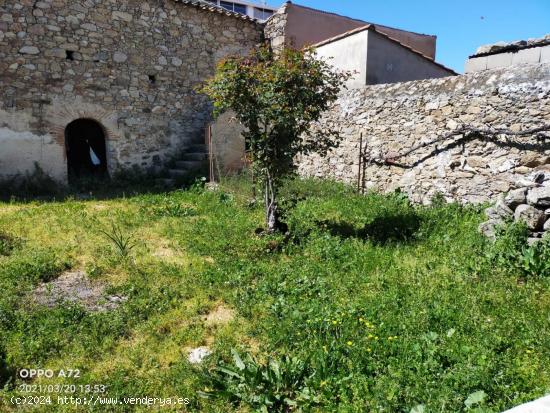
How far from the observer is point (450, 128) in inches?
253

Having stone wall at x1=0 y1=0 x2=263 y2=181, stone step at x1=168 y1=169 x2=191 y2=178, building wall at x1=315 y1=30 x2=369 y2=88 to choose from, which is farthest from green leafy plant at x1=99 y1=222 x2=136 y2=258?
building wall at x1=315 y1=30 x2=369 y2=88

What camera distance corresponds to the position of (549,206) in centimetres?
469

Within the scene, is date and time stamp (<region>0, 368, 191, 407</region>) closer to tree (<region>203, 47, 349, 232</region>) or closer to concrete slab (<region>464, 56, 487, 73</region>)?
tree (<region>203, 47, 349, 232</region>)

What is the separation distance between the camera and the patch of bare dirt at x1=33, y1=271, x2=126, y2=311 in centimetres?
416

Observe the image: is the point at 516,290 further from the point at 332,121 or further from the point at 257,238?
the point at 332,121

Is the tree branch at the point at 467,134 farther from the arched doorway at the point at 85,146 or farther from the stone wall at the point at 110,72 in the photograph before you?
the arched doorway at the point at 85,146

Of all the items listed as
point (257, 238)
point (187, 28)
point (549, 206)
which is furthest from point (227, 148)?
point (549, 206)

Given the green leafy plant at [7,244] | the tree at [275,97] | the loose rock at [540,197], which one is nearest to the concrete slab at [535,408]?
the loose rock at [540,197]

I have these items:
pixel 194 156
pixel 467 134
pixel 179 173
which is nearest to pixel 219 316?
pixel 467 134

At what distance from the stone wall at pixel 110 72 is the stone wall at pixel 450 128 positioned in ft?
11.3

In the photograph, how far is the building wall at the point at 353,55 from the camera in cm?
860

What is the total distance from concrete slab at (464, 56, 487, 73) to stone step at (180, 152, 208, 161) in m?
6.17

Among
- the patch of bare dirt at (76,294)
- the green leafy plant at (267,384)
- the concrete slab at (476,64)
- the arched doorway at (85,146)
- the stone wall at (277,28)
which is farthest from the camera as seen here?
the stone wall at (277,28)

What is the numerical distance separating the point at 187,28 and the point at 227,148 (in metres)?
3.49
